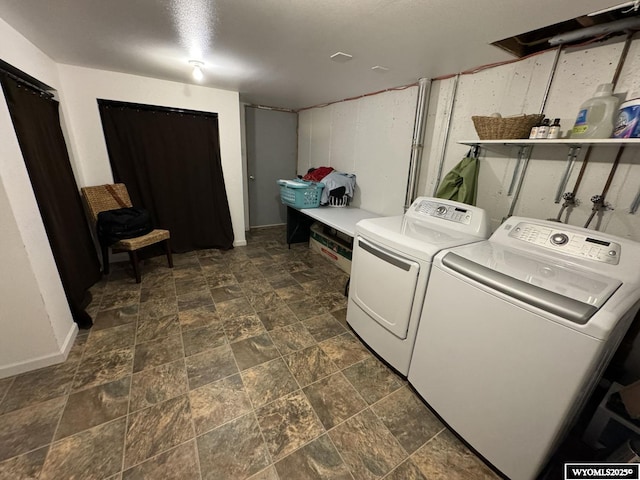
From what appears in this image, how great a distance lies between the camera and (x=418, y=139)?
7.56 ft

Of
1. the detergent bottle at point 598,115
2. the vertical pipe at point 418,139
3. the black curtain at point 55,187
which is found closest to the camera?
the detergent bottle at point 598,115

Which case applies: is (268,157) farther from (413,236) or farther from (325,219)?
(413,236)

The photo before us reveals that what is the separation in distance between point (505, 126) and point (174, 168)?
3.35 meters

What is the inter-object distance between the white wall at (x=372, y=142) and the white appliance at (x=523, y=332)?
1429mm

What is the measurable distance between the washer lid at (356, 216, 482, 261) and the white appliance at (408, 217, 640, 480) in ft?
0.29

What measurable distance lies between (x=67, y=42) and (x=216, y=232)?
221cm

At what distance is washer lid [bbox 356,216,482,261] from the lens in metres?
1.40

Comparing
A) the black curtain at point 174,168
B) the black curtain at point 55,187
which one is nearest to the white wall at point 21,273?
the black curtain at point 55,187

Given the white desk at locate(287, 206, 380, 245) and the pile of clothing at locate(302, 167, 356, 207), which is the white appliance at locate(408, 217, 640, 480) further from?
the pile of clothing at locate(302, 167, 356, 207)

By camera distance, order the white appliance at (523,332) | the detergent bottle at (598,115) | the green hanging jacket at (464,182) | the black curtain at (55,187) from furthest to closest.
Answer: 1. the green hanging jacket at (464,182)
2. the black curtain at (55,187)
3. the detergent bottle at (598,115)
4. the white appliance at (523,332)

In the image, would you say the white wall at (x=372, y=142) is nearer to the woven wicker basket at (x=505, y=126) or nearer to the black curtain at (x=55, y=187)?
the woven wicker basket at (x=505, y=126)

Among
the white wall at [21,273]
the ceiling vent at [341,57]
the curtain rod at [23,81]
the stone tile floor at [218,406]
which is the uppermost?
the ceiling vent at [341,57]

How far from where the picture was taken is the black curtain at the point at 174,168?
279 cm

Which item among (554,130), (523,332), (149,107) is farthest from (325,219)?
(149,107)
